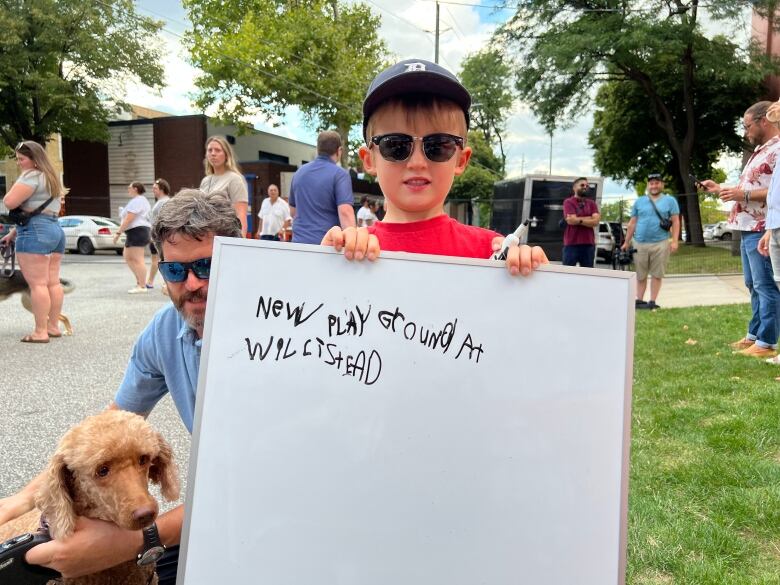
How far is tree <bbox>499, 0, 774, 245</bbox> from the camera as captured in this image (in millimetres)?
21000

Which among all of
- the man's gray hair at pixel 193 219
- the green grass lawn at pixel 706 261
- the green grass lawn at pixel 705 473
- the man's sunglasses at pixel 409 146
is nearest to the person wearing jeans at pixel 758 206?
the green grass lawn at pixel 705 473

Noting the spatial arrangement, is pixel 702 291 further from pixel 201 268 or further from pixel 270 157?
pixel 270 157

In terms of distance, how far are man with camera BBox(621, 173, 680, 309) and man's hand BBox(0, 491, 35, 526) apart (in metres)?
8.01

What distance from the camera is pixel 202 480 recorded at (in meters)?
1.25

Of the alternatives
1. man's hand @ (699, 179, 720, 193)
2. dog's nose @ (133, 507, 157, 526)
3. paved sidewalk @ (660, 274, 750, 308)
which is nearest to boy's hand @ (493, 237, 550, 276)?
dog's nose @ (133, 507, 157, 526)

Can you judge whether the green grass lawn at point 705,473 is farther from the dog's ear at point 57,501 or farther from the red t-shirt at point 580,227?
the red t-shirt at point 580,227

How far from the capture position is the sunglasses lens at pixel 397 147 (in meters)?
1.72

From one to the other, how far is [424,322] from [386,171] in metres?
0.63

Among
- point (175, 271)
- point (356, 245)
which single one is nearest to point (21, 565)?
point (175, 271)

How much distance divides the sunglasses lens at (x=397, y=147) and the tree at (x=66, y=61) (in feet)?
98.3

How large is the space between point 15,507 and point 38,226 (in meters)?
4.57

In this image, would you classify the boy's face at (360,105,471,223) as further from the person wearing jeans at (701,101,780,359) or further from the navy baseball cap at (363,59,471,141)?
the person wearing jeans at (701,101,780,359)

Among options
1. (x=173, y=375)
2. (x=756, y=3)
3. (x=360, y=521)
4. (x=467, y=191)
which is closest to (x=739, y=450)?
(x=360, y=521)

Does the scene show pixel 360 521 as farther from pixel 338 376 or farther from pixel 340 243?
pixel 340 243
